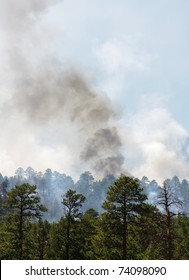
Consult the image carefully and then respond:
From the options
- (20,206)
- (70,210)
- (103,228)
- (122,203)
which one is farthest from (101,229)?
(20,206)

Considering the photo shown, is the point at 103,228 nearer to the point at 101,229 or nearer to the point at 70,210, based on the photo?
the point at 101,229

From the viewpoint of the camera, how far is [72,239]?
39688 millimetres

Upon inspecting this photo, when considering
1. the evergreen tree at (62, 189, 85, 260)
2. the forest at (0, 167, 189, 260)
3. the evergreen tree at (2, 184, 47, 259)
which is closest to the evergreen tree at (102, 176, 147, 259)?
the forest at (0, 167, 189, 260)

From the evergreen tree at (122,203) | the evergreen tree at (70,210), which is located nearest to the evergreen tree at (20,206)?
the evergreen tree at (70,210)

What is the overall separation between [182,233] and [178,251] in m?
5.87

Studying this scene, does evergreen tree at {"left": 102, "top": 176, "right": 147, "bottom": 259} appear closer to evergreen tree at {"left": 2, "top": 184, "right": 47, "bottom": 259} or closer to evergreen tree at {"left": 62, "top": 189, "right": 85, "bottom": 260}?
evergreen tree at {"left": 2, "top": 184, "right": 47, "bottom": 259}

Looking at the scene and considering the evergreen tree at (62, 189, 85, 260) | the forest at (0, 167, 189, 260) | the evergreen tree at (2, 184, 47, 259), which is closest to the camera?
the forest at (0, 167, 189, 260)

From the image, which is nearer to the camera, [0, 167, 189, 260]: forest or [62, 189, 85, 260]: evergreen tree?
[0, 167, 189, 260]: forest

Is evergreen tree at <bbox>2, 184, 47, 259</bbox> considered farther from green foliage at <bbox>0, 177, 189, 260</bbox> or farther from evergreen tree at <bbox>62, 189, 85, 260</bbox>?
evergreen tree at <bbox>62, 189, 85, 260</bbox>

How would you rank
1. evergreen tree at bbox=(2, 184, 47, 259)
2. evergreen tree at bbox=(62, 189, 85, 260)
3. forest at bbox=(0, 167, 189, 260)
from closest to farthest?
forest at bbox=(0, 167, 189, 260) → evergreen tree at bbox=(2, 184, 47, 259) → evergreen tree at bbox=(62, 189, 85, 260)

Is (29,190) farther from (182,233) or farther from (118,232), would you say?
(182,233)

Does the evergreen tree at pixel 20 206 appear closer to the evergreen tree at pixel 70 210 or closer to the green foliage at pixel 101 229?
the green foliage at pixel 101 229
